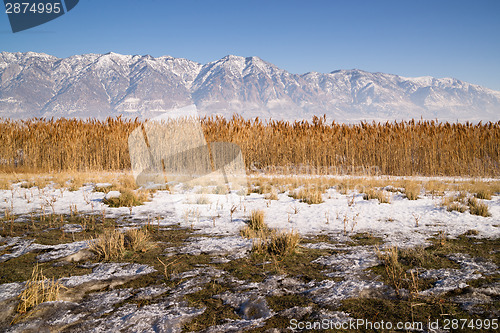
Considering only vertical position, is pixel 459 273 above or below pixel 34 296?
below

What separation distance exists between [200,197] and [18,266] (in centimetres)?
388

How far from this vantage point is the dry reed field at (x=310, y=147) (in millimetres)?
11461

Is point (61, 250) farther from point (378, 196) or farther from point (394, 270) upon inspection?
point (378, 196)

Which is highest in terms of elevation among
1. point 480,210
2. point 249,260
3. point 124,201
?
point 124,201

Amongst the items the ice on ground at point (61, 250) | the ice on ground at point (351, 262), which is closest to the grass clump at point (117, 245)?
the ice on ground at point (61, 250)

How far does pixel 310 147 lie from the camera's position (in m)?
12.6

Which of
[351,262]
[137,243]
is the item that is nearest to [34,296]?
[137,243]

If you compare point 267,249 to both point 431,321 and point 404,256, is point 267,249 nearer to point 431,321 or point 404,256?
point 404,256

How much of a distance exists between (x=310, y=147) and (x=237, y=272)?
10155 millimetres

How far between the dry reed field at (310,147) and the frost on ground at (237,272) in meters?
6.65

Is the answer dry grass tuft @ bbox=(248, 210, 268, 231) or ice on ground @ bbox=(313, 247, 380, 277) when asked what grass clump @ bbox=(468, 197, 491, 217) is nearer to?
ice on ground @ bbox=(313, 247, 380, 277)

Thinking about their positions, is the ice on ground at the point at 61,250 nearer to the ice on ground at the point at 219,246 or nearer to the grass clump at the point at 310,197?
the ice on ground at the point at 219,246

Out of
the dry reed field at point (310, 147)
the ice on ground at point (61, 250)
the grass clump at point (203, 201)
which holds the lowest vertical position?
the ice on ground at point (61, 250)

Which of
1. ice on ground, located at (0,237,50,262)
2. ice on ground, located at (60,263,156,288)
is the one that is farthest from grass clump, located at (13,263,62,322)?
ice on ground, located at (0,237,50,262)
